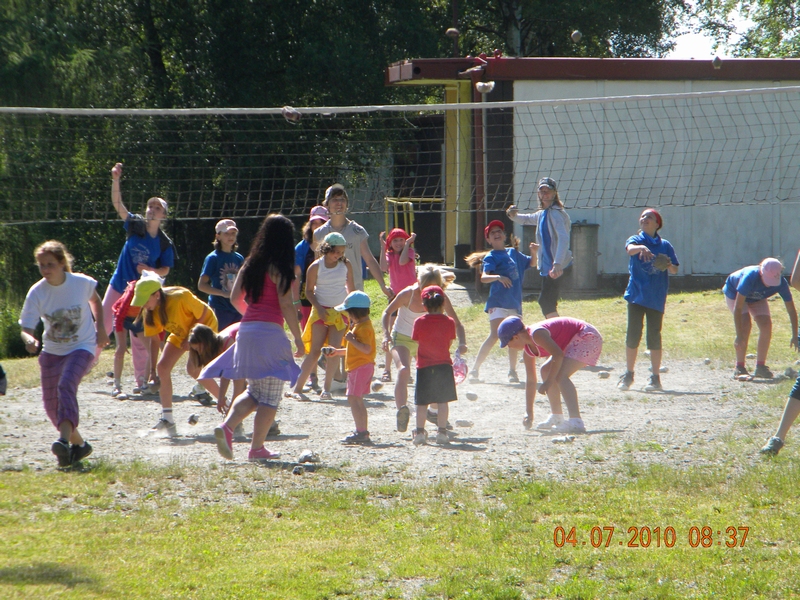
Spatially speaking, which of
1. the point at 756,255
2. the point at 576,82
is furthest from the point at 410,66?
the point at 756,255

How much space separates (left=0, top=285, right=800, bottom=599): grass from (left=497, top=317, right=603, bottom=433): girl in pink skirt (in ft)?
2.59

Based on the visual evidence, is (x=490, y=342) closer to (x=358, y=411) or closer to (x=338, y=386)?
(x=338, y=386)

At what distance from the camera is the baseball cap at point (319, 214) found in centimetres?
905

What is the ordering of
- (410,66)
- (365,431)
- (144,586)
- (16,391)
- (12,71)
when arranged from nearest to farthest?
(144,586), (365,431), (16,391), (410,66), (12,71)

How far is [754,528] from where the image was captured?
467 cm

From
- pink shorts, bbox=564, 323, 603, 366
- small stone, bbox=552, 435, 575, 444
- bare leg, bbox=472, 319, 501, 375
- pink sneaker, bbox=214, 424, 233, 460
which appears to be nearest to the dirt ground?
small stone, bbox=552, 435, 575, 444

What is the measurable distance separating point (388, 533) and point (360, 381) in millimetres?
2172

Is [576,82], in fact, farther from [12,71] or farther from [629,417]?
[12,71]

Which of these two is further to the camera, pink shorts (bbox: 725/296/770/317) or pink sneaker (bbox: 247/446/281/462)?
pink shorts (bbox: 725/296/770/317)

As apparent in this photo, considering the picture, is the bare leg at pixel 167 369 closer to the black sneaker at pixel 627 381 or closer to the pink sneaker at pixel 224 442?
the pink sneaker at pixel 224 442

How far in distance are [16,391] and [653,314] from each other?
635cm

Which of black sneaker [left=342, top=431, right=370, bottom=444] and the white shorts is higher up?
the white shorts

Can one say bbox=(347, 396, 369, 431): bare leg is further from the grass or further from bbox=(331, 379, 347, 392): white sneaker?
bbox=(331, 379, 347, 392): white sneaker

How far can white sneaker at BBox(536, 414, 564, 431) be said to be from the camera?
23.8ft
